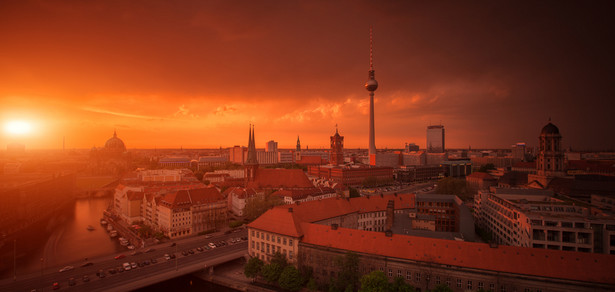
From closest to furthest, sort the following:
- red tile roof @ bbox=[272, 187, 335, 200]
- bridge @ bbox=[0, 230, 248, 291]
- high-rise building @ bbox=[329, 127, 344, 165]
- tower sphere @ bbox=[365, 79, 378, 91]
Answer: bridge @ bbox=[0, 230, 248, 291] < red tile roof @ bbox=[272, 187, 335, 200] < high-rise building @ bbox=[329, 127, 344, 165] < tower sphere @ bbox=[365, 79, 378, 91]

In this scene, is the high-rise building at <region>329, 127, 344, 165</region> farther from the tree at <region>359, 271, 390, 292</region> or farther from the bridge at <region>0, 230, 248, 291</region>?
the tree at <region>359, 271, 390, 292</region>

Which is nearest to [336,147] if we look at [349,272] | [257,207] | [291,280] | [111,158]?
[257,207]

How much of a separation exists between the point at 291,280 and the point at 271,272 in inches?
108

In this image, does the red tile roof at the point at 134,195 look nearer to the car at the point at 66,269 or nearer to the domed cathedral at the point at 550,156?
the car at the point at 66,269

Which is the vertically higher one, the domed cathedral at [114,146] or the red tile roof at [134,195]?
the domed cathedral at [114,146]

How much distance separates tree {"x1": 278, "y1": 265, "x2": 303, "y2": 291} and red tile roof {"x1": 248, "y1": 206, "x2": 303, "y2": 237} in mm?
4074

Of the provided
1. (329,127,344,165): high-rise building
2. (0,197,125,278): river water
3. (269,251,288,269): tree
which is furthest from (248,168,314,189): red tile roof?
(329,127,344,165): high-rise building

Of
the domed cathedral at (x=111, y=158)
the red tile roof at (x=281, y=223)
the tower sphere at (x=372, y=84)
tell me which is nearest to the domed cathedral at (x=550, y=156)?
the red tile roof at (x=281, y=223)

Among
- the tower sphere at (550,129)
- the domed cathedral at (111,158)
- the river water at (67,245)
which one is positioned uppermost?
the tower sphere at (550,129)

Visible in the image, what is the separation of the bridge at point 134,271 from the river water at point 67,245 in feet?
10.7

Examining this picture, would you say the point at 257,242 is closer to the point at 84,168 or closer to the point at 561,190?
the point at 561,190

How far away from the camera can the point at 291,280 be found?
33.2m

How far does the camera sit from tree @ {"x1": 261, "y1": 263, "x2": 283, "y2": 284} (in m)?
34.4

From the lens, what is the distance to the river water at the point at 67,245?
44.1 m
